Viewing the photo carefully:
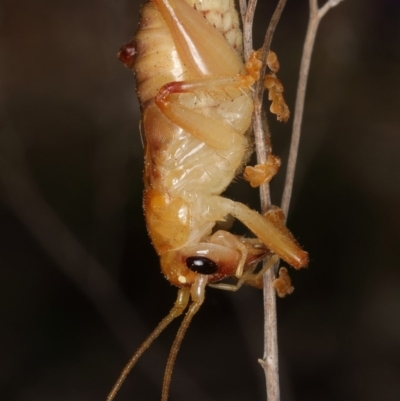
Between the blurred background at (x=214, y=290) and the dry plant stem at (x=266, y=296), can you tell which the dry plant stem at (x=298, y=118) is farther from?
the blurred background at (x=214, y=290)

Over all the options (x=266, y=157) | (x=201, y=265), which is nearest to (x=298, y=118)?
(x=266, y=157)

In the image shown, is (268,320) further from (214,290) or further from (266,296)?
(214,290)

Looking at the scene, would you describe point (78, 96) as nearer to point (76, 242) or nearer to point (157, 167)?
point (76, 242)

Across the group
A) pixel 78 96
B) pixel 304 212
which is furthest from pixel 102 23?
pixel 304 212

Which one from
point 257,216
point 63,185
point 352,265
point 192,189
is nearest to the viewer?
point 257,216

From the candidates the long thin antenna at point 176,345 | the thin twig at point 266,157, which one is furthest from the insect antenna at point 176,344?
the thin twig at point 266,157

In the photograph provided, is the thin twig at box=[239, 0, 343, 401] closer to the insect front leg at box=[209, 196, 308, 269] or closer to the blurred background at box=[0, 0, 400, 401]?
the insect front leg at box=[209, 196, 308, 269]
